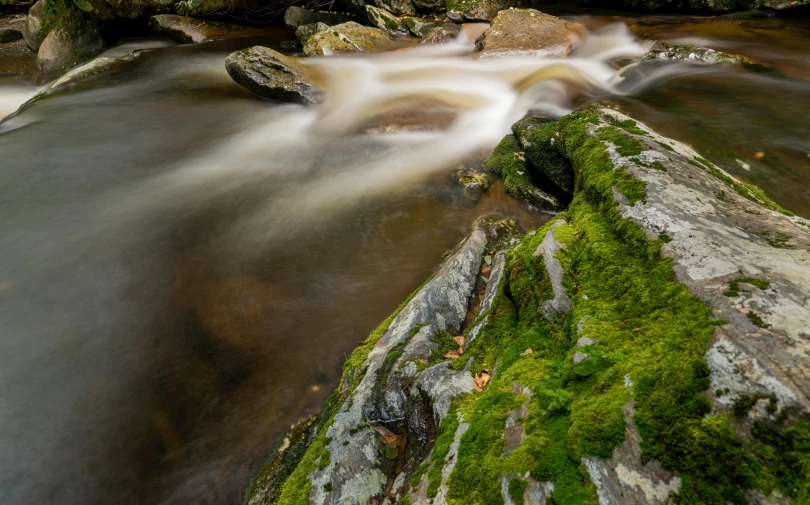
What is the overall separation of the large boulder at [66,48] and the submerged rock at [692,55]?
68.7 feet

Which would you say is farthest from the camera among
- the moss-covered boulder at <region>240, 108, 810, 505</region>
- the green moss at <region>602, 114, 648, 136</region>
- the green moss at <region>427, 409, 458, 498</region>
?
the green moss at <region>602, 114, 648, 136</region>

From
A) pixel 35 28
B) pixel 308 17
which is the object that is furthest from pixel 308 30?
pixel 35 28

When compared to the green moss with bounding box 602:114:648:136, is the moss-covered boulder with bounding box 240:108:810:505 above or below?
below

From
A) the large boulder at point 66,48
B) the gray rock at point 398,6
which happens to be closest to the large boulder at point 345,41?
the gray rock at point 398,6

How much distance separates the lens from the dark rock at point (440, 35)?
49.8 ft

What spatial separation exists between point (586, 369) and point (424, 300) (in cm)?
218

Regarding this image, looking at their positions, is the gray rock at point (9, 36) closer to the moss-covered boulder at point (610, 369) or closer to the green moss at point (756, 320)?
the moss-covered boulder at point (610, 369)

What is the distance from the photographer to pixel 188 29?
56.7ft

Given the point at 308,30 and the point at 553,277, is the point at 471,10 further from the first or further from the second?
the point at 553,277

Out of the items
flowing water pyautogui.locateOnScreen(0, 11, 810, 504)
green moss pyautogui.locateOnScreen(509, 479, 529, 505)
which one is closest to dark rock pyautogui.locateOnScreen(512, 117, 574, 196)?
flowing water pyautogui.locateOnScreen(0, 11, 810, 504)

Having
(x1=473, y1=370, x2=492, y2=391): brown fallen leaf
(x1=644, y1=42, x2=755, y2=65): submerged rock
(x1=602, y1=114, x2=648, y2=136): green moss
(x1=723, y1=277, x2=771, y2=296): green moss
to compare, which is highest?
(x1=644, y1=42, x2=755, y2=65): submerged rock

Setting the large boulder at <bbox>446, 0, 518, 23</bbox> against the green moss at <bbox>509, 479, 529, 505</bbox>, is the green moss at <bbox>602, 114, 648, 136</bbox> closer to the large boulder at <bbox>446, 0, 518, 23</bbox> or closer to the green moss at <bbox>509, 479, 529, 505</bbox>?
the green moss at <bbox>509, 479, 529, 505</bbox>

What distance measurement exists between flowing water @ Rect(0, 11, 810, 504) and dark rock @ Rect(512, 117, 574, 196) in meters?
0.64

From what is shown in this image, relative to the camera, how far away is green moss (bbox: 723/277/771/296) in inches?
86.7
